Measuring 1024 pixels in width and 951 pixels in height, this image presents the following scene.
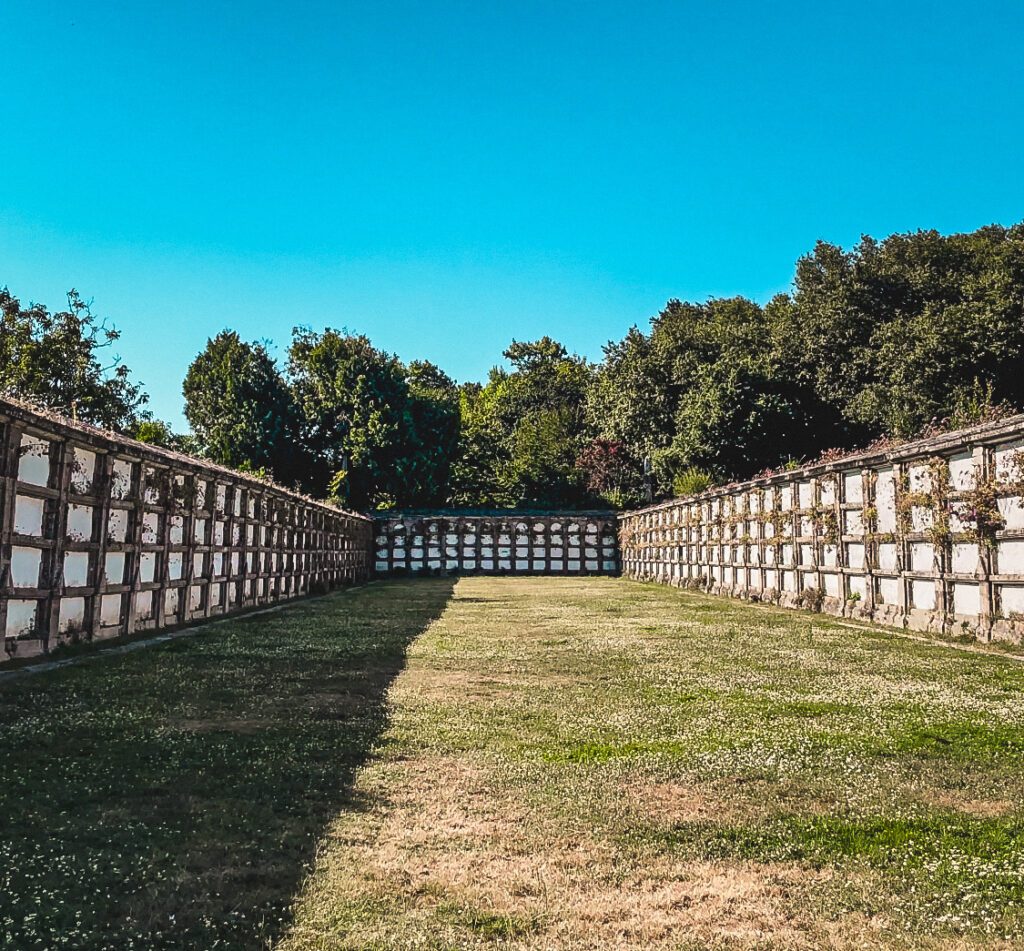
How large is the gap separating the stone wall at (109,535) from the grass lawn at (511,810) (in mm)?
1274

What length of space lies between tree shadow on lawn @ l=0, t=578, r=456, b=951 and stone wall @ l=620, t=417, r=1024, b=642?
5.76 meters

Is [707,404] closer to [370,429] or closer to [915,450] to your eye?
[370,429]

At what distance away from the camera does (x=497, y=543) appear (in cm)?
3222

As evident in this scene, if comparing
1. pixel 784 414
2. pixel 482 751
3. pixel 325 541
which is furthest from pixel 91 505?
pixel 784 414

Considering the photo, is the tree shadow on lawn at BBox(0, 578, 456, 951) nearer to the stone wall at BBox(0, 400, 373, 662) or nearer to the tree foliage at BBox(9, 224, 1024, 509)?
the stone wall at BBox(0, 400, 373, 662)

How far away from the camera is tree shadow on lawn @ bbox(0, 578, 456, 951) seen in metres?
2.25

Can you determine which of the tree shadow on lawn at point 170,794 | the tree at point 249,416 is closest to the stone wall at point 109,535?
the tree shadow on lawn at point 170,794

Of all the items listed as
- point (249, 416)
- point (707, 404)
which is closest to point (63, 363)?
point (249, 416)

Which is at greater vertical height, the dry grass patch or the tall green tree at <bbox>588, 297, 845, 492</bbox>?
the tall green tree at <bbox>588, 297, 845, 492</bbox>

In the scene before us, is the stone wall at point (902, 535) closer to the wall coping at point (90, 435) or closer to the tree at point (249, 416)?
the wall coping at point (90, 435)

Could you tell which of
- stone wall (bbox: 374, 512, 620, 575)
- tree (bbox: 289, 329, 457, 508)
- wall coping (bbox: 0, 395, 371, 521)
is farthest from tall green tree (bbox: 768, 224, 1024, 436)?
wall coping (bbox: 0, 395, 371, 521)

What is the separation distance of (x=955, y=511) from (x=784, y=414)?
2785 cm

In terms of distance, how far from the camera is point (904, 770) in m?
3.65

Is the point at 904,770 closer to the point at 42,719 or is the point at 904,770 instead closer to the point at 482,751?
the point at 482,751
